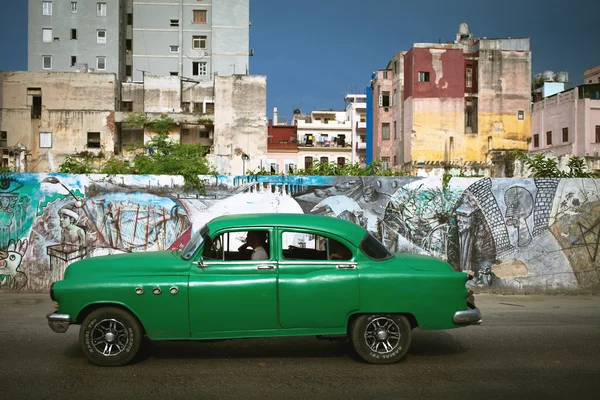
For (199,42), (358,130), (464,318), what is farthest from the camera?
(358,130)

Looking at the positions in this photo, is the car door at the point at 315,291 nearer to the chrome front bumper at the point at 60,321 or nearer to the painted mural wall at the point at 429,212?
the chrome front bumper at the point at 60,321

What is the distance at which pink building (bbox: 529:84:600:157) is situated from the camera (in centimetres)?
5175

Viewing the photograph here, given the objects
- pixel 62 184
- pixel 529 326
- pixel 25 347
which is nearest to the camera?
pixel 25 347

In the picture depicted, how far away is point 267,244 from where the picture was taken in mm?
6703

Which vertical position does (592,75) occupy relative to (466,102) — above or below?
above

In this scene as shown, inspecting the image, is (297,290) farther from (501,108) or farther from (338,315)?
(501,108)

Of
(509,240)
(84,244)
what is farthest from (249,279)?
(509,240)

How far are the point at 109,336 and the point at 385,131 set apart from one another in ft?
187

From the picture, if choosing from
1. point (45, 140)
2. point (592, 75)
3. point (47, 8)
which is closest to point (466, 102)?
point (592, 75)

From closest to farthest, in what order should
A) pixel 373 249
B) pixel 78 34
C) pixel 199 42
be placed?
pixel 373 249 → pixel 78 34 → pixel 199 42

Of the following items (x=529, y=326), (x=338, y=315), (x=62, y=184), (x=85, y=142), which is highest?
(x=85, y=142)

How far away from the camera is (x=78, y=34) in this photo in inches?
2557

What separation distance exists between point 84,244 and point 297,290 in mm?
7331

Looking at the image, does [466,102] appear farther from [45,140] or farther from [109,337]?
[109,337]
